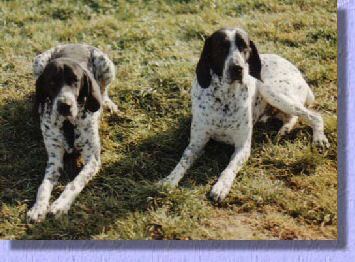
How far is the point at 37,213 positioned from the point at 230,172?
136 centimetres

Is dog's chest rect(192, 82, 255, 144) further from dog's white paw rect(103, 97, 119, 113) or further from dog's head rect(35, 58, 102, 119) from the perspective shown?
dog's white paw rect(103, 97, 119, 113)

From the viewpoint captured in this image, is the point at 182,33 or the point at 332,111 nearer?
the point at 332,111

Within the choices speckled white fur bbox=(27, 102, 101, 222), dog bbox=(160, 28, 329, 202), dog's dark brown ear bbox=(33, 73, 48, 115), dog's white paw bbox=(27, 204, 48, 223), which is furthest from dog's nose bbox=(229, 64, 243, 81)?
dog's white paw bbox=(27, 204, 48, 223)

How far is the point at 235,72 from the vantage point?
13.6 feet

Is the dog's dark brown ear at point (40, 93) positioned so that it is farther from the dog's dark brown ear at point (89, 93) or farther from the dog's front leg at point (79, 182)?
the dog's front leg at point (79, 182)

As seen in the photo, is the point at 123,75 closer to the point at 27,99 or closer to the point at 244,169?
the point at 27,99

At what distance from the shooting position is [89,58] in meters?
5.11

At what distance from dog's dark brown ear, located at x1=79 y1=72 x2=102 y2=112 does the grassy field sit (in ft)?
1.67

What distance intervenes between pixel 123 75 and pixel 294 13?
172cm

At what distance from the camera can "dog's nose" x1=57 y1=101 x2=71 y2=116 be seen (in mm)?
4125

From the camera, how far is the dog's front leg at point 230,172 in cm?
419

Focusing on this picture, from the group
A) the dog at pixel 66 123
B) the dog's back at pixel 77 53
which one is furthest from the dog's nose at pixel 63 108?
the dog's back at pixel 77 53
